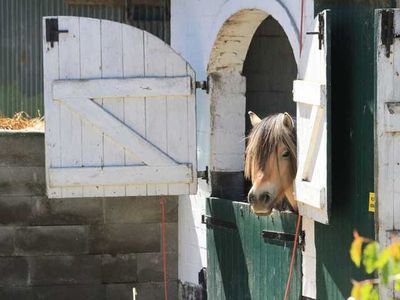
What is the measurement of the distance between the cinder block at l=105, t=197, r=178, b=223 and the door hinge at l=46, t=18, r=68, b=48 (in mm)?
1696

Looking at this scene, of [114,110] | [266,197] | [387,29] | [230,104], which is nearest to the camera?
[387,29]

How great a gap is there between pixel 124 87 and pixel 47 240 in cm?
174

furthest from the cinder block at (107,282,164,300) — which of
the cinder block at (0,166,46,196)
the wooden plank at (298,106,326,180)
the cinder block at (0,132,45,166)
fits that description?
the wooden plank at (298,106,326,180)

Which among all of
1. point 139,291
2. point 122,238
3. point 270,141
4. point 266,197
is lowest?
point 139,291

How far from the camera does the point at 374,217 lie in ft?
16.9

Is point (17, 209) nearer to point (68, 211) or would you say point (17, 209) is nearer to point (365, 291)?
point (68, 211)

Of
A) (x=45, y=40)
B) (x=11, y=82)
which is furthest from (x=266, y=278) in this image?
(x=11, y=82)

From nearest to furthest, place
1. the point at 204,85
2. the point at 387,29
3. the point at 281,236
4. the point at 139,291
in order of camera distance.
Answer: the point at 387,29 < the point at 281,236 < the point at 204,85 < the point at 139,291

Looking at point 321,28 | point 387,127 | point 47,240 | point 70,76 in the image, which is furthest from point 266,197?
point 47,240

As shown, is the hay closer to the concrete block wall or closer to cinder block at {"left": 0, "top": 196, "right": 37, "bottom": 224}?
the concrete block wall

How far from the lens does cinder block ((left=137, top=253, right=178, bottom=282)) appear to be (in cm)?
849

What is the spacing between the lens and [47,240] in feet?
A: 27.5

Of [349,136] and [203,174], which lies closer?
[349,136]

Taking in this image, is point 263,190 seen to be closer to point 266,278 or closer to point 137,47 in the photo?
point 266,278
